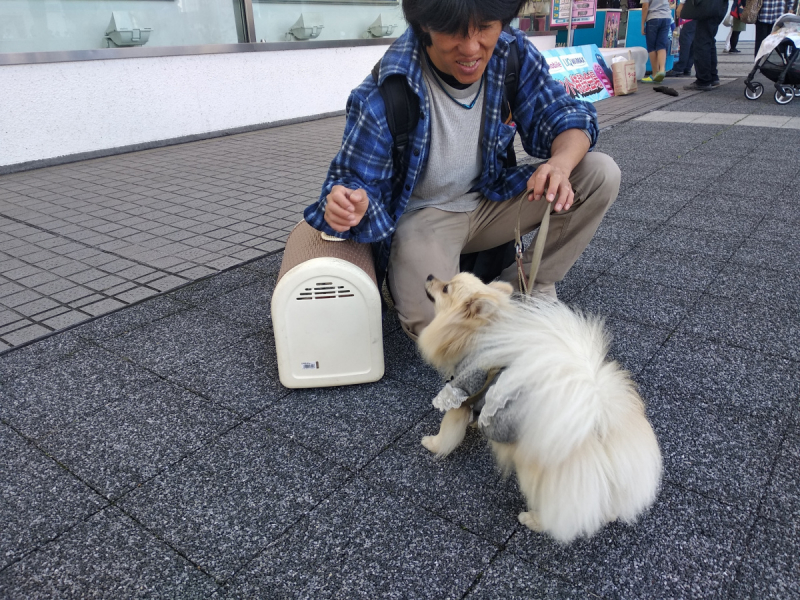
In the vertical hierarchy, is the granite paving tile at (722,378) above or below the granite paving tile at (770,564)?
above

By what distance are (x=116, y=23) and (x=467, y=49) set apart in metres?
6.32

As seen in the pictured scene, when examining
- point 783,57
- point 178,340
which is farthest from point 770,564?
point 783,57

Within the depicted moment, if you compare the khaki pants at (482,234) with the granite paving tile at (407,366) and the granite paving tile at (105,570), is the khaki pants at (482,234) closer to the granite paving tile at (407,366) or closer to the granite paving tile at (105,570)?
the granite paving tile at (407,366)

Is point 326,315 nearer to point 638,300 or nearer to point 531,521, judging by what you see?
point 531,521

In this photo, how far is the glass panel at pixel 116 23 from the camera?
20.4 feet

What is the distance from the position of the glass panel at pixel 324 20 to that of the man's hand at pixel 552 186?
6550 millimetres

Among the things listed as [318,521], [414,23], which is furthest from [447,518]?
[414,23]

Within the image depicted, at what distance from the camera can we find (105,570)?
5.87 feet

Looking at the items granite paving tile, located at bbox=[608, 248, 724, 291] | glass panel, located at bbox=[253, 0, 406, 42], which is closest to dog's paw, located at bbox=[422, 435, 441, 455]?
granite paving tile, located at bbox=[608, 248, 724, 291]

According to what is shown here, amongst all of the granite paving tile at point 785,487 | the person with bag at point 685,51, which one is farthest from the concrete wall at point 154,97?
the granite paving tile at point 785,487

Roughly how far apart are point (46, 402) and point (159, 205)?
10.1ft

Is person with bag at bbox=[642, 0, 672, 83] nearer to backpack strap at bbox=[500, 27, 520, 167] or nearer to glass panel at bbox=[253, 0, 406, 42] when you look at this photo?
glass panel at bbox=[253, 0, 406, 42]

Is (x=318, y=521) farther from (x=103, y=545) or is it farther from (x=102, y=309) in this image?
(x=102, y=309)

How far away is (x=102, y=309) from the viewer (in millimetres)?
3422
